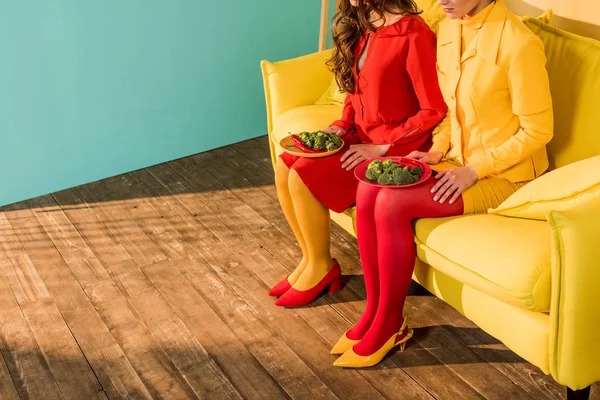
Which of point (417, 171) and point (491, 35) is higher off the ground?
point (491, 35)

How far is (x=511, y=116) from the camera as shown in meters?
2.12

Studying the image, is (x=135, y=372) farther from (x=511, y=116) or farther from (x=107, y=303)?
(x=511, y=116)

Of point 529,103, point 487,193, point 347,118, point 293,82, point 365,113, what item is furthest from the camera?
point 293,82

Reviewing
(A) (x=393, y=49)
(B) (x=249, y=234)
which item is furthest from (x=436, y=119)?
(B) (x=249, y=234)

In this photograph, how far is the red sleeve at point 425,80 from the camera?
2.29 meters

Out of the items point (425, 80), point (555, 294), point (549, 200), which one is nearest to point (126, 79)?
point (425, 80)

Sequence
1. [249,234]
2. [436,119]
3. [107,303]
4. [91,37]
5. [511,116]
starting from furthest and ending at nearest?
[91,37] → [249,234] → [107,303] → [436,119] → [511,116]

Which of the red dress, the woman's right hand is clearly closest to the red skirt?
the red dress

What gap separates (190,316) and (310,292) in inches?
15.7

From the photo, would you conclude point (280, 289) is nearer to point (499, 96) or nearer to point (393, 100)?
point (393, 100)

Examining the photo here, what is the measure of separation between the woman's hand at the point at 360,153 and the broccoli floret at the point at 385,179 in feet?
0.84

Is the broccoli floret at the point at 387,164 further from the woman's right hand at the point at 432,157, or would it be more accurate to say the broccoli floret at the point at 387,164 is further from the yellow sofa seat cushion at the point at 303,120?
the yellow sofa seat cushion at the point at 303,120

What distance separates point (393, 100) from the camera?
2.39 metres

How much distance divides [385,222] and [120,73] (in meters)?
1.75
